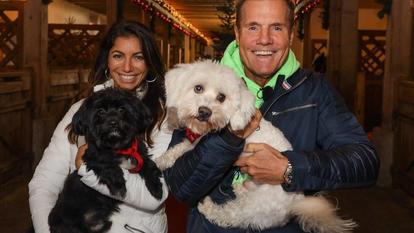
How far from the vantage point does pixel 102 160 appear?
2463 millimetres

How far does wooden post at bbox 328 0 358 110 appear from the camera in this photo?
338 inches

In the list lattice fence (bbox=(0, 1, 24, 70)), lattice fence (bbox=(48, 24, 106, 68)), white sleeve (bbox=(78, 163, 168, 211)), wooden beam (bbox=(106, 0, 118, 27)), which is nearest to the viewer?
white sleeve (bbox=(78, 163, 168, 211))

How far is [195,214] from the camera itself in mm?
2145

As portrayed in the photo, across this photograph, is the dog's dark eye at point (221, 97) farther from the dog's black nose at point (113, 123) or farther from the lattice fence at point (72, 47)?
the lattice fence at point (72, 47)

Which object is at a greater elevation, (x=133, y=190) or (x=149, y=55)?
(x=149, y=55)

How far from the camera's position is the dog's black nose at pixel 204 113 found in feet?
6.80

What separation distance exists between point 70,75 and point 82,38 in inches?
102

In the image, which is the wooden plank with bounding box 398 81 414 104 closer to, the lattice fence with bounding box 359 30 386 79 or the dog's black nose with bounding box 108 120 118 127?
the lattice fence with bounding box 359 30 386 79

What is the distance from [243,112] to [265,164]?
0.26 m

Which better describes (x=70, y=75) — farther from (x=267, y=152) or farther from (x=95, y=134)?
(x=267, y=152)

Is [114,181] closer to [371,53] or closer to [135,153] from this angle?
[135,153]

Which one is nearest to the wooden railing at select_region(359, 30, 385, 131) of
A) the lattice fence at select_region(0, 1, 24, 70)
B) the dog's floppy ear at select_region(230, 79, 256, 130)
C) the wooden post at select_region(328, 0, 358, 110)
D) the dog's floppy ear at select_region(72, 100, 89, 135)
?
the wooden post at select_region(328, 0, 358, 110)

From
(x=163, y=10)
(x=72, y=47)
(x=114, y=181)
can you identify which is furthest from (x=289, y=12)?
(x=163, y=10)

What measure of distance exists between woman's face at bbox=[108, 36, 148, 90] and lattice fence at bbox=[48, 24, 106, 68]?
9989mm
